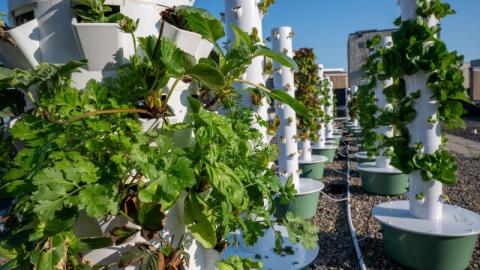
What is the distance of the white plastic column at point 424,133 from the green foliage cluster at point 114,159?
2860mm

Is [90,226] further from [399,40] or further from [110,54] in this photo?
[399,40]

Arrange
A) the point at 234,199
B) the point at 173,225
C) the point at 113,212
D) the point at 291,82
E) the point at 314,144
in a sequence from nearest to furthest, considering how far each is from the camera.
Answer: the point at 113,212 → the point at 234,199 → the point at 173,225 → the point at 291,82 → the point at 314,144

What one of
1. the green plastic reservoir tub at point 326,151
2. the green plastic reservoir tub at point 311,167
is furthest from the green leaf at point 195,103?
the green plastic reservoir tub at point 326,151

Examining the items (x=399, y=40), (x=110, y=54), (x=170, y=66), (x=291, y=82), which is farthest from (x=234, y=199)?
(x=291, y=82)

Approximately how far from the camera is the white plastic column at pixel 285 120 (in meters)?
4.51

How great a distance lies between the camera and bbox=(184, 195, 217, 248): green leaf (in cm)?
96

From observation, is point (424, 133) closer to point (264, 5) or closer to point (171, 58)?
point (264, 5)

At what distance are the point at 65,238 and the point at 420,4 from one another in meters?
3.65

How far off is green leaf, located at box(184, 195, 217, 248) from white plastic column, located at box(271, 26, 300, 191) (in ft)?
11.6

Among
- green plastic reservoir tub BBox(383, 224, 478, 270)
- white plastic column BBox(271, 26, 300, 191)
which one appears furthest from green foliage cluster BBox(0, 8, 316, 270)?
white plastic column BBox(271, 26, 300, 191)

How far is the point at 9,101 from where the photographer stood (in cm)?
92

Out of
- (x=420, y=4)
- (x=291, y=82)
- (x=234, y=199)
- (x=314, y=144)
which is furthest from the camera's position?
(x=314, y=144)

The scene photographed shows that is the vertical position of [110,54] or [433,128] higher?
[110,54]

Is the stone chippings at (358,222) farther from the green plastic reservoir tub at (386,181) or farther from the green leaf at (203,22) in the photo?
the green leaf at (203,22)
